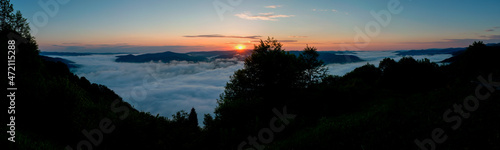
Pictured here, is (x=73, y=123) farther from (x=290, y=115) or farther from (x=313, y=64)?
(x=313, y=64)

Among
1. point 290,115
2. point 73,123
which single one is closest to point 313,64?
point 290,115

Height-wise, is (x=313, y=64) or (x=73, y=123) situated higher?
(x=313, y=64)

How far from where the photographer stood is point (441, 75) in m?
31.6

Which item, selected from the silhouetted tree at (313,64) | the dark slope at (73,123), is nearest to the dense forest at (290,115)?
the dark slope at (73,123)

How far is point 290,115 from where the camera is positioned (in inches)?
791

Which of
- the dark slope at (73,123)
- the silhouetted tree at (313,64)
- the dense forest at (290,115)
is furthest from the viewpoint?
the silhouetted tree at (313,64)

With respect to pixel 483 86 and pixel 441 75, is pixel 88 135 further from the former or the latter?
pixel 441 75

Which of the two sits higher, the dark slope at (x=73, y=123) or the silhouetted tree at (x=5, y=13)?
the silhouetted tree at (x=5, y=13)

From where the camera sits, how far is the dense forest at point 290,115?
10.8 m

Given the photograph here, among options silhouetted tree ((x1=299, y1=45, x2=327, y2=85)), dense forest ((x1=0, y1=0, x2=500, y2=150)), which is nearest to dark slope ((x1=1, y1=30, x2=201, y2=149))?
dense forest ((x1=0, y1=0, x2=500, y2=150))

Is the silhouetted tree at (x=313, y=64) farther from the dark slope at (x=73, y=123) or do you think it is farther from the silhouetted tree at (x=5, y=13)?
the silhouetted tree at (x=5, y=13)

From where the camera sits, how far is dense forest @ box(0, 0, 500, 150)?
35.4 ft

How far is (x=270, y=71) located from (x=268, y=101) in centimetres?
577

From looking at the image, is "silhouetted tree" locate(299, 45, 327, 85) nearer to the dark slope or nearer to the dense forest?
the dense forest
